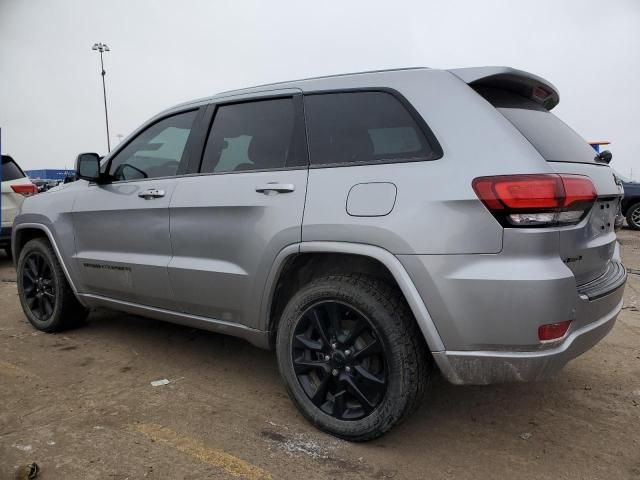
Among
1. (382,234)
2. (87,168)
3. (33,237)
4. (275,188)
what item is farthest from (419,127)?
(33,237)

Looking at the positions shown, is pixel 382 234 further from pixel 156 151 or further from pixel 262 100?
pixel 156 151

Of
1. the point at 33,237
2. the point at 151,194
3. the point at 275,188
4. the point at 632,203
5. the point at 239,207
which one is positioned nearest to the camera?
the point at 275,188

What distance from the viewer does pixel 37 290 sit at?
432 cm

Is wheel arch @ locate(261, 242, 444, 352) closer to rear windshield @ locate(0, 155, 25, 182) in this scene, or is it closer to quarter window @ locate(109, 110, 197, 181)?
quarter window @ locate(109, 110, 197, 181)

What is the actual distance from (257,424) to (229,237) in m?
1.03

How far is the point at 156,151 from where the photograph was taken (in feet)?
11.6

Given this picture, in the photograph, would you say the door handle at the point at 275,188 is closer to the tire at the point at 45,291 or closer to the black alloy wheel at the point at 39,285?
the tire at the point at 45,291

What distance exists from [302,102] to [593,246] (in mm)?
1647

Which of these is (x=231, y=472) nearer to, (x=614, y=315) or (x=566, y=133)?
(x=614, y=315)

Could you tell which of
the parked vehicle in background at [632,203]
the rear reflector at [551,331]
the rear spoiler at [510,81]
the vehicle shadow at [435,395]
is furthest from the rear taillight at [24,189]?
the parked vehicle in background at [632,203]

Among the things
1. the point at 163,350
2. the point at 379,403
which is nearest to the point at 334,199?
the point at 379,403

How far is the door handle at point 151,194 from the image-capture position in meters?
3.20

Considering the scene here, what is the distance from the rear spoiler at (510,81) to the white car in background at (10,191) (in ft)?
24.0

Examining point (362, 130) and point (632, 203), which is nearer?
point (362, 130)
